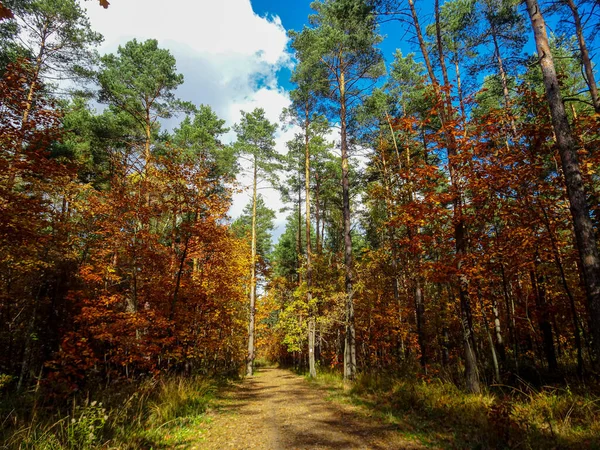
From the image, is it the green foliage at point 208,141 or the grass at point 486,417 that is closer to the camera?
the grass at point 486,417

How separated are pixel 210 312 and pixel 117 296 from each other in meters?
4.15

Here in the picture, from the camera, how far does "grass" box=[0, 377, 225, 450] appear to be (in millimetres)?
4295

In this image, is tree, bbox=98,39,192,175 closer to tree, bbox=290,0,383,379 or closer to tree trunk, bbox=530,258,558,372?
tree, bbox=290,0,383,379

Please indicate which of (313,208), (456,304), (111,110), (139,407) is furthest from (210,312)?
(313,208)

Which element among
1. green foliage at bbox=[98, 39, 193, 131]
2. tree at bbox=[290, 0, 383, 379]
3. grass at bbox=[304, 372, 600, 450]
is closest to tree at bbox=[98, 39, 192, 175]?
green foliage at bbox=[98, 39, 193, 131]

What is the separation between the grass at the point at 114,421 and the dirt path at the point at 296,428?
542mm

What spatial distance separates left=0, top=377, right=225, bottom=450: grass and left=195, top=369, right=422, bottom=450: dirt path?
0.54 m

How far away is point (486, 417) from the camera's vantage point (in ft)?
17.5

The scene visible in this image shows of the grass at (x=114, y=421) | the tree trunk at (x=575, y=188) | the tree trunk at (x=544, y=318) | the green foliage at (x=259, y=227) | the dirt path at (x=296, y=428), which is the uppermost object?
the green foliage at (x=259, y=227)

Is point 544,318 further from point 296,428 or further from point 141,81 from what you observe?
point 141,81

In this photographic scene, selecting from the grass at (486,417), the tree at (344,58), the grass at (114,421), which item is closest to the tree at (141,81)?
the tree at (344,58)

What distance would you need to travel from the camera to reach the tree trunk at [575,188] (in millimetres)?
4895

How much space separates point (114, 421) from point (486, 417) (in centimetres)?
684

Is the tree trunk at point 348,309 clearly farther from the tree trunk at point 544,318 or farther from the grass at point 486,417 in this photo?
the tree trunk at point 544,318
